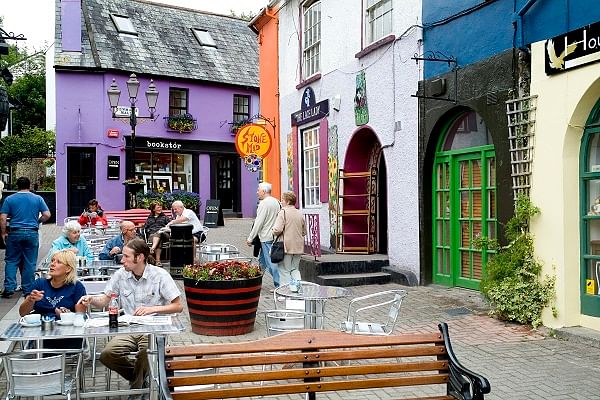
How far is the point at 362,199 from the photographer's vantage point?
43.6 ft

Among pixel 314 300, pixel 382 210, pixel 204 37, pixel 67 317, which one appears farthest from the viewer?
pixel 204 37

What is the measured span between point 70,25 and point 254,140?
43.8ft

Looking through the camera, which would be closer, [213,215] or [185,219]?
[185,219]

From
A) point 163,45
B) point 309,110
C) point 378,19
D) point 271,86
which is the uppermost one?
point 163,45

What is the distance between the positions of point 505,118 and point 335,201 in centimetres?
540

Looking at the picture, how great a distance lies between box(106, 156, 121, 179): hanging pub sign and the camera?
2516 cm

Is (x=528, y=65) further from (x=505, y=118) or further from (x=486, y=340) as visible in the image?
(x=486, y=340)

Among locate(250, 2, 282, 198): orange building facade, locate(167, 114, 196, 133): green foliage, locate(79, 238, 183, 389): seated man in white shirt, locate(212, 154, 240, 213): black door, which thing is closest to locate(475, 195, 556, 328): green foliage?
locate(79, 238, 183, 389): seated man in white shirt

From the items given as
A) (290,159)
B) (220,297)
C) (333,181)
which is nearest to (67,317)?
(220,297)

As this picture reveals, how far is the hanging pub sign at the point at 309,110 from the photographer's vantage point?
14.3m

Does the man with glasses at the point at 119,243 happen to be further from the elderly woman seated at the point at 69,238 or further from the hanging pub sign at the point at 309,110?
the hanging pub sign at the point at 309,110

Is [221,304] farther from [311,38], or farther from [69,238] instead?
[311,38]

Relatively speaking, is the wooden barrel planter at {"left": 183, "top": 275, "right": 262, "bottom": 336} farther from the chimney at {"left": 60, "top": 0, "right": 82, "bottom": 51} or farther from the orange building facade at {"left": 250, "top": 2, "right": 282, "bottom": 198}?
the chimney at {"left": 60, "top": 0, "right": 82, "bottom": 51}

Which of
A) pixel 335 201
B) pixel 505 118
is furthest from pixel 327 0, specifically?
pixel 505 118
